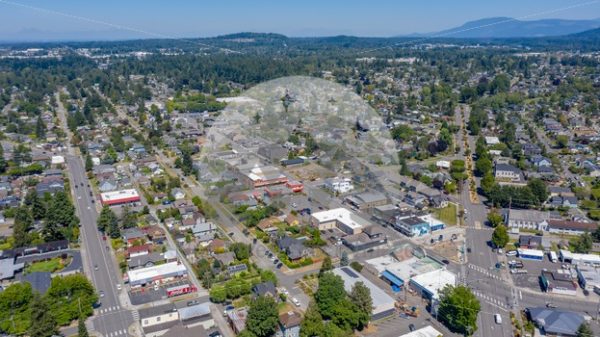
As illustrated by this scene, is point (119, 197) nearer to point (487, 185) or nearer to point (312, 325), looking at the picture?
point (312, 325)

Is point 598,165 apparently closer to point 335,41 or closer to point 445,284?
point 445,284

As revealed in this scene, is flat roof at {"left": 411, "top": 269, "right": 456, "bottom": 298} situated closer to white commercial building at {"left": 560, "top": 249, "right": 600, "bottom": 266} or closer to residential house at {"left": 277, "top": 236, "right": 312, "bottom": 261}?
residential house at {"left": 277, "top": 236, "right": 312, "bottom": 261}

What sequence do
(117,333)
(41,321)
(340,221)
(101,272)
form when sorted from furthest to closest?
1. (340,221)
2. (101,272)
3. (117,333)
4. (41,321)

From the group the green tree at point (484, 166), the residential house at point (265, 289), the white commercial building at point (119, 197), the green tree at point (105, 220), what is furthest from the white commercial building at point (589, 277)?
the white commercial building at point (119, 197)

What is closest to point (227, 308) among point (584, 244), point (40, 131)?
point (584, 244)

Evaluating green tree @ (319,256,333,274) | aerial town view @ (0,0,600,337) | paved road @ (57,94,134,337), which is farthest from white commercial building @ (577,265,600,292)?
paved road @ (57,94,134,337)
